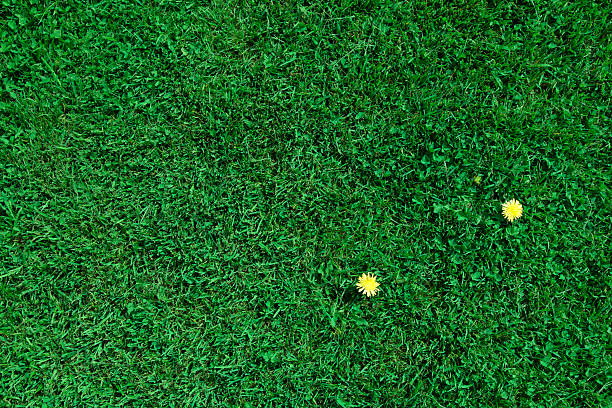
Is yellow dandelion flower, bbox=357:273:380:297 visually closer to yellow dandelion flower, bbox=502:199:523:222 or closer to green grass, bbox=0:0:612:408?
green grass, bbox=0:0:612:408

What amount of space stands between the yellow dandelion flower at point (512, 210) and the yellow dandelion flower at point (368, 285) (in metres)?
0.91

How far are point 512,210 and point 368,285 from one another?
1011 millimetres

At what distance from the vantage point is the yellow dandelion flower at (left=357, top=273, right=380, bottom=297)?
307cm

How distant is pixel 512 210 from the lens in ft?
10.1

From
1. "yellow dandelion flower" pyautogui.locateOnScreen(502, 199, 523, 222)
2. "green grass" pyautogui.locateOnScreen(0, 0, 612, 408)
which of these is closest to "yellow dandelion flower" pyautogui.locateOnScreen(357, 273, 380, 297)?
"green grass" pyautogui.locateOnScreen(0, 0, 612, 408)

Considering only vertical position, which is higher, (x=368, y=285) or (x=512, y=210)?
(x=512, y=210)

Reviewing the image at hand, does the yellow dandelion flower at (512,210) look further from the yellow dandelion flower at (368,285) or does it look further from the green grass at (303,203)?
the yellow dandelion flower at (368,285)

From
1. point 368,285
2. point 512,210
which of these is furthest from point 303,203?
point 512,210

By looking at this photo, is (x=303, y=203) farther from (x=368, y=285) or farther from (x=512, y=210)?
(x=512, y=210)

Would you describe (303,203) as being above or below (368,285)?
above

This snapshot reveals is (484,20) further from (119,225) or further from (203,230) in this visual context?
(119,225)

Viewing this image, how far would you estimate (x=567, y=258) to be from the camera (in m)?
3.10

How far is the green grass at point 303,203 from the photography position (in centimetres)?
307

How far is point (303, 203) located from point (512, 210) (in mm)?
1304
